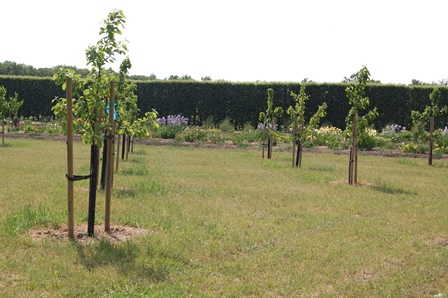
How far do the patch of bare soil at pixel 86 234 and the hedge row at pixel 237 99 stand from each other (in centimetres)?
2126

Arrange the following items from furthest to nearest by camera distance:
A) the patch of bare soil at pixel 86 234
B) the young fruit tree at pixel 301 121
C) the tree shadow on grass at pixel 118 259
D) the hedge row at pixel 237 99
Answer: the hedge row at pixel 237 99 → the young fruit tree at pixel 301 121 → the patch of bare soil at pixel 86 234 → the tree shadow on grass at pixel 118 259

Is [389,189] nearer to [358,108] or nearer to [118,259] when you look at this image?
[358,108]

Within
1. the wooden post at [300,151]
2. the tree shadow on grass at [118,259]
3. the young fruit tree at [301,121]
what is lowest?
the tree shadow on grass at [118,259]

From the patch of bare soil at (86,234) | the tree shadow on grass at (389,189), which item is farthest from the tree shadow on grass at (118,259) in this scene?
the tree shadow on grass at (389,189)

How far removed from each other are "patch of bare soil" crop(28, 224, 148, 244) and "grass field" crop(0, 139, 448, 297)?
173mm

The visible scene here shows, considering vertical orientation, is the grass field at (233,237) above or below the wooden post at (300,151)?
below

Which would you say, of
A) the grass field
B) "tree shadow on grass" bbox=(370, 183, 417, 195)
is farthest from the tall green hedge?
"tree shadow on grass" bbox=(370, 183, 417, 195)

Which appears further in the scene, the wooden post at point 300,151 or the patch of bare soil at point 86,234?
the wooden post at point 300,151

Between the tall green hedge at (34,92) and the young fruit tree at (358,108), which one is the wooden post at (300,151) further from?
the tall green hedge at (34,92)

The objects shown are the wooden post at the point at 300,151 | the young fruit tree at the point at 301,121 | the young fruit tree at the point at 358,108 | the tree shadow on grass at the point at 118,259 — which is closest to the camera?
the tree shadow on grass at the point at 118,259

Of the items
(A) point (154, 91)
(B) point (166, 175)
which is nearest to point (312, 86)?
(A) point (154, 91)

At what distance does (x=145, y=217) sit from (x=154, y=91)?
23.6m

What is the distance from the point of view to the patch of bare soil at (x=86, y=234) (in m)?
6.95

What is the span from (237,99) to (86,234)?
75.8 ft
